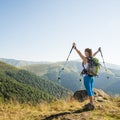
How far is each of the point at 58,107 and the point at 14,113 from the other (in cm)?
214

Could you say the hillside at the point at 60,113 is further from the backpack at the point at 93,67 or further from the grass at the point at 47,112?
the backpack at the point at 93,67

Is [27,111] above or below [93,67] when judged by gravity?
below

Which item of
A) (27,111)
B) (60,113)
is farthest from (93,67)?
(27,111)

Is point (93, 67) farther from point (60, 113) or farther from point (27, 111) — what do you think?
point (27, 111)

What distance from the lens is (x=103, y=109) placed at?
10.1m

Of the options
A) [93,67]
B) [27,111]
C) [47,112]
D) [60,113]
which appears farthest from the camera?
[27,111]

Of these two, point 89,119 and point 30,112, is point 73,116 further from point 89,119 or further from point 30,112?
point 30,112

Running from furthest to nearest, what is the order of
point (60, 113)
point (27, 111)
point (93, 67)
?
point (27, 111) < point (60, 113) < point (93, 67)

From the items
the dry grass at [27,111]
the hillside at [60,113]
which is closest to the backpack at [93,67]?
the hillside at [60,113]

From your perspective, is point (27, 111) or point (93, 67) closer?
point (93, 67)

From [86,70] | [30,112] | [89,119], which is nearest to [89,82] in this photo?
[86,70]

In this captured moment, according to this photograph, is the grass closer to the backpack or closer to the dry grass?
the dry grass

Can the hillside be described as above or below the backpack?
below

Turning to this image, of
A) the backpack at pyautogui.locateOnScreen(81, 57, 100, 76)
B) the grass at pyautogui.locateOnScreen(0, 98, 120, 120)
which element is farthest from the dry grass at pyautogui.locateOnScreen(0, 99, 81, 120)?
the backpack at pyautogui.locateOnScreen(81, 57, 100, 76)
